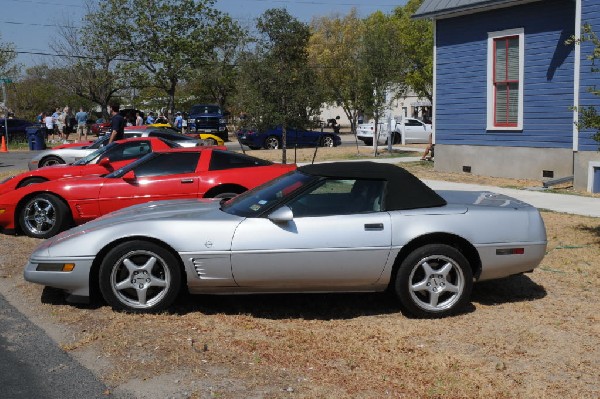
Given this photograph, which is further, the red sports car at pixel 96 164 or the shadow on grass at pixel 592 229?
the red sports car at pixel 96 164

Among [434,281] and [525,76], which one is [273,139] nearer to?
[525,76]

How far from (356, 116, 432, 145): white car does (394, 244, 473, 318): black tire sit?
1007 inches

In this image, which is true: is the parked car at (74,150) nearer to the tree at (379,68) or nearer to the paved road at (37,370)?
the tree at (379,68)

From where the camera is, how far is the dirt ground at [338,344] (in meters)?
4.58

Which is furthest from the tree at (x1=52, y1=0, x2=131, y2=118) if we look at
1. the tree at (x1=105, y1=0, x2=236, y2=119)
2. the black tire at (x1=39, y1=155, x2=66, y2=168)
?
the black tire at (x1=39, y1=155, x2=66, y2=168)

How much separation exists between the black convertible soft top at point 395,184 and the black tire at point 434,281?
0.42 meters

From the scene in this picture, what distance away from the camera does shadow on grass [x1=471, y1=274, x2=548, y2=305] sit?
673 cm

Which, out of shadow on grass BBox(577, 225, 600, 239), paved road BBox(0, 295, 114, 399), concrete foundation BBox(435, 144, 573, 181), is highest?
concrete foundation BBox(435, 144, 573, 181)

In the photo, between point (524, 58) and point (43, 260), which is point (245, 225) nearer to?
point (43, 260)

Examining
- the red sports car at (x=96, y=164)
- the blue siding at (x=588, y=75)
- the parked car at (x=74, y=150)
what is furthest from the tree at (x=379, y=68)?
the red sports car at (x=96, y=164)

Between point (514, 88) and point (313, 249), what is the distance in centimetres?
1181

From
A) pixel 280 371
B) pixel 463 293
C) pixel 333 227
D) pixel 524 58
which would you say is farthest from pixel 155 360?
pixel 524 58

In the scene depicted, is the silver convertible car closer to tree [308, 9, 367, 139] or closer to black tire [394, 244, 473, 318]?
black tire [394, 244, 473, 318]

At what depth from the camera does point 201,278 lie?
5934mm
